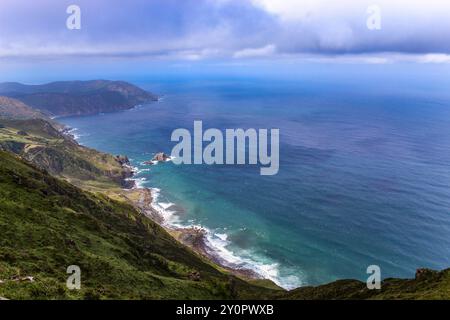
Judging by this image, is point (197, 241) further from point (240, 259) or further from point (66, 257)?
point (66, 257)

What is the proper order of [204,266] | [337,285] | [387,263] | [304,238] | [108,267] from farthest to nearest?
[304,238] → [387,263] → [204,266] → [337,285] → [108,267]

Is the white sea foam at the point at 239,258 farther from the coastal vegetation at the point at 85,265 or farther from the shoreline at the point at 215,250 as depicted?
the coastal vegetation at the point at 85,265

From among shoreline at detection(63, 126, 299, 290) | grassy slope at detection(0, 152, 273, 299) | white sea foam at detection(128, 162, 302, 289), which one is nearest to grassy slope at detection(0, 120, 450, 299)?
grassy slope at detection(0, 152, 273, 299)

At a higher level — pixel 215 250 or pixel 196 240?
pixel 196 240

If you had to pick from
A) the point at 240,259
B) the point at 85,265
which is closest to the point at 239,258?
the point at 240,259

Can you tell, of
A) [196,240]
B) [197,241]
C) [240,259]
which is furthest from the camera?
[196,240]

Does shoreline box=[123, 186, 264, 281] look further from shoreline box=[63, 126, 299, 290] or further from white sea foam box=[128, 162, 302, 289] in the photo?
white sea foam box=[128, 162, 302, 289]

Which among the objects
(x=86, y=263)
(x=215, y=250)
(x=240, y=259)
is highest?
(x=86, y=263)

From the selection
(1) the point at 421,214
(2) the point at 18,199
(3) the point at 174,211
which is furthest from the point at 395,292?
(3) the point at 174,211
